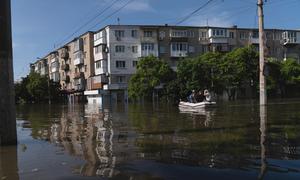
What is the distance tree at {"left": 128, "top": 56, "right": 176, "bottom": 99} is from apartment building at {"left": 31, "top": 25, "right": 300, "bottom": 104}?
40.8 ft

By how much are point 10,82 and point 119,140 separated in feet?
11.6

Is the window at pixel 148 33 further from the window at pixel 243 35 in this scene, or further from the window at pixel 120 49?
the window at pixel 243 35

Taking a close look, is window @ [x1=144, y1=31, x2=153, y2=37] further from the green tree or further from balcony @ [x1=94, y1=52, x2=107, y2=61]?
the green tree

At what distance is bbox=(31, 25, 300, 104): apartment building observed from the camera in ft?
293

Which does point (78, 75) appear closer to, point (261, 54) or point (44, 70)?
point (44, 70)

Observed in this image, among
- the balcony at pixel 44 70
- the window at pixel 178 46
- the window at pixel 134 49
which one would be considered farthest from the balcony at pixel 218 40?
the balcony at pixel 44 70

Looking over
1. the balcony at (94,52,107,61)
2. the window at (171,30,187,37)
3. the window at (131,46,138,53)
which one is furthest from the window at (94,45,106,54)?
the window at (171,30,187,37)

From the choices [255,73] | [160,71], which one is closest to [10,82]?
[160,71]

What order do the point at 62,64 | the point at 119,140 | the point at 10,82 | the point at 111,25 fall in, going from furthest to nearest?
the point at 62,64 → the point at 111,25 → the point at 119,140 → the point at 10,82

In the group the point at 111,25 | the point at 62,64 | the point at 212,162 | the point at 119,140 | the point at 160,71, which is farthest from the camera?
the point at 62,64

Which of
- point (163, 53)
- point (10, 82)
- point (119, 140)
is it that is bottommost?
point (119, 140)

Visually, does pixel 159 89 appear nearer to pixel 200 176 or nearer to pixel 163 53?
pixel 163 53

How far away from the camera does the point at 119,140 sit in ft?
44.4

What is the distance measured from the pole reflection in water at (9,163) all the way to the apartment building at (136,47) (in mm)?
76126
